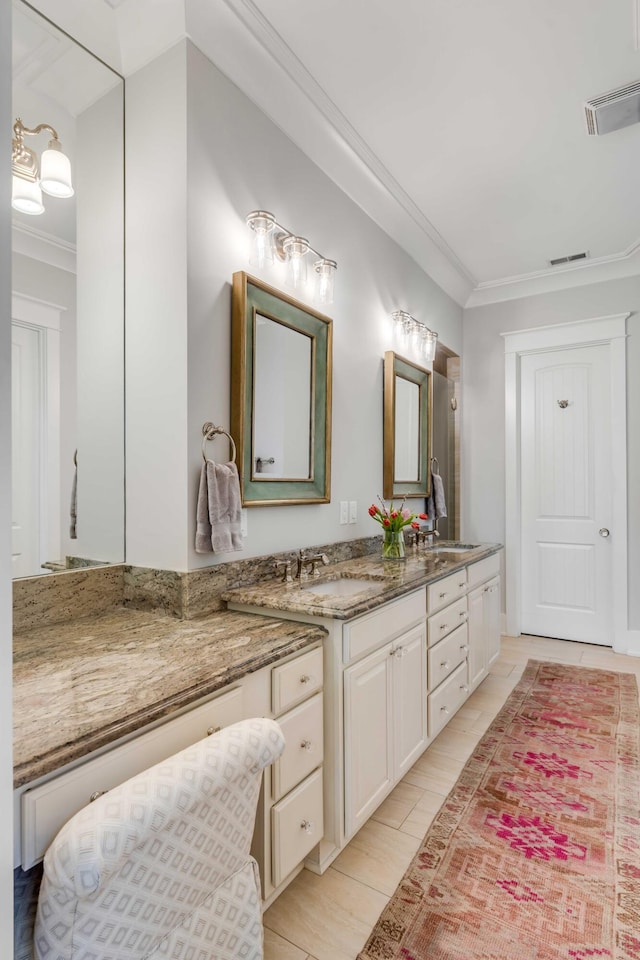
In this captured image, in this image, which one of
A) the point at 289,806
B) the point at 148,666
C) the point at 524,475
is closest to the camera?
the point at 148,666

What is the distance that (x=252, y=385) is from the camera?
6.58 feet

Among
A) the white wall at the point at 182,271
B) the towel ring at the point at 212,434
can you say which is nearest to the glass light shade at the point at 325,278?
the white wall at the point at 182,271

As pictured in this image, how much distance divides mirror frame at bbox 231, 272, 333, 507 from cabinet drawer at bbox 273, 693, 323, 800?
2.54ft

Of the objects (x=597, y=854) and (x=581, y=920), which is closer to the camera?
(x=581, y=920)

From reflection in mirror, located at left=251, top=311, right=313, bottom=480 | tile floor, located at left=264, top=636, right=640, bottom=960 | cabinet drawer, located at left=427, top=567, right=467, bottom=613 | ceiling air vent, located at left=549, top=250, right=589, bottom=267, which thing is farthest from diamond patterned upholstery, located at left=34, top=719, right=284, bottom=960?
ceiling air vent, located at left=549, top=250, right=589, bottom=267

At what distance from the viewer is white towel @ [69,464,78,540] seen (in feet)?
5.88

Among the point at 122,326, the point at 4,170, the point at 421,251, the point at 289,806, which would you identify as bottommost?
the point at 289,806

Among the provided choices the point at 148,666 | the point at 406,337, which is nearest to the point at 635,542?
the point at 406,337

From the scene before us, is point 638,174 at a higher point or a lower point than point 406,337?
higher

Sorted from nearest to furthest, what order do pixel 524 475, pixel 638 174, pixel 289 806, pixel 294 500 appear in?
pixel 289 806
pixel 294 500
pixel 638 174
pixel 524 475

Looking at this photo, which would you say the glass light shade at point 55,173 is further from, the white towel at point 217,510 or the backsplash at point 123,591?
the backsplash at point 123,591

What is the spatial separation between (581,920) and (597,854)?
33cm

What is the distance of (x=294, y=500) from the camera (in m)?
2.25

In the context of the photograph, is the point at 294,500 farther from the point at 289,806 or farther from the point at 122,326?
the point at 289,806
